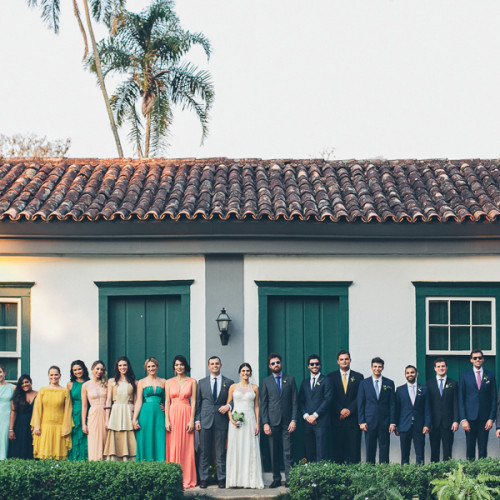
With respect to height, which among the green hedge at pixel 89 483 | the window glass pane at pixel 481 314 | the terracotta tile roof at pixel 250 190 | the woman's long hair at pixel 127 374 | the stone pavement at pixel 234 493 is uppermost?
the terracotta tile roof at pixel 250 190

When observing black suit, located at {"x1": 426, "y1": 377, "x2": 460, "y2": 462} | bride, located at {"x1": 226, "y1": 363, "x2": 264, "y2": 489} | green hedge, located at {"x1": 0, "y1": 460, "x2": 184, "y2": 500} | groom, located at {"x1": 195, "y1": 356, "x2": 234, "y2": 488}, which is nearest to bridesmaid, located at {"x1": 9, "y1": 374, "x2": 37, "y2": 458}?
green hedge, located at {"x1": 0, "y1": 460, "x2": 184, "y2": 500}

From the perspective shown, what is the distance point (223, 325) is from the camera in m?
11.4

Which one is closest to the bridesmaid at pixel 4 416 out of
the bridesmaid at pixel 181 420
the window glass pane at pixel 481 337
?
the bridesmaid at pixel 181 420

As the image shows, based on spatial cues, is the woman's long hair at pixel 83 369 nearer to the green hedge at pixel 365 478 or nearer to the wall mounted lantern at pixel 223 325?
the wall mounted lantern at pixel 223 325

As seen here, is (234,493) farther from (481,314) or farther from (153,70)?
(153,70)

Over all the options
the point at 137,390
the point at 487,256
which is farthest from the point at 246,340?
the point at 487,256

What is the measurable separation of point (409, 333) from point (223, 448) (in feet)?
10.3

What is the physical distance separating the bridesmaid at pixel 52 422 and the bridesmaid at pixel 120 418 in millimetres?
540

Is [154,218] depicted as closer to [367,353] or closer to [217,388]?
[217,388]

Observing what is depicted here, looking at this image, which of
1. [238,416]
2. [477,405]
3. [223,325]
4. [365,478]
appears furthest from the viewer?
[223,325]

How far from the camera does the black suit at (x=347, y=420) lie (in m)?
A: 11.0

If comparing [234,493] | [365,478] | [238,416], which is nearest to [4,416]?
[238,416]

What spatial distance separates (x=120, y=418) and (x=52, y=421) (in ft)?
2.98

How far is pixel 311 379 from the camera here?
1095 centimetres
